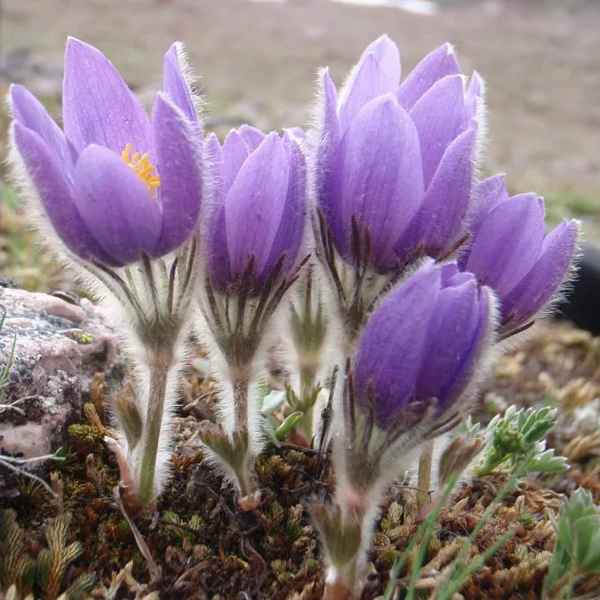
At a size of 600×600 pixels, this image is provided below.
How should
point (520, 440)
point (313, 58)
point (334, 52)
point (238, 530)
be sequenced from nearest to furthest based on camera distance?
point (238, 530) < point (520, 440) < point (313, 58) < point (334, 52)

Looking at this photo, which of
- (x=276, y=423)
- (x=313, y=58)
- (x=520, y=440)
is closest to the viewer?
(x=520, y=440)

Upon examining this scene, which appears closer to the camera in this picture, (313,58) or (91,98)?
(91,98)

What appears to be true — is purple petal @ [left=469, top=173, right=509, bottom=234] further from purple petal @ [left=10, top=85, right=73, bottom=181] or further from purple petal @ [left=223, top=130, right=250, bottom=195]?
purple petal @ [left=10, top=85, right=73, bottom=181]

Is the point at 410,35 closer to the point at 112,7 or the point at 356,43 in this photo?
the point at 356,43

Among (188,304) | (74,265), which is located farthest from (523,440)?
(74,265)

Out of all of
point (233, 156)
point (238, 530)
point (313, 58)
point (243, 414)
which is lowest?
point (313, 58)

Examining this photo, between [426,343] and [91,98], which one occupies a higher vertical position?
[91,98]

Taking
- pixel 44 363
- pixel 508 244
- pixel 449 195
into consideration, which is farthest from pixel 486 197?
pixel 44 363

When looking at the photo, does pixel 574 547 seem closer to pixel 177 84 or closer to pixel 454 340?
pixel 454 340
